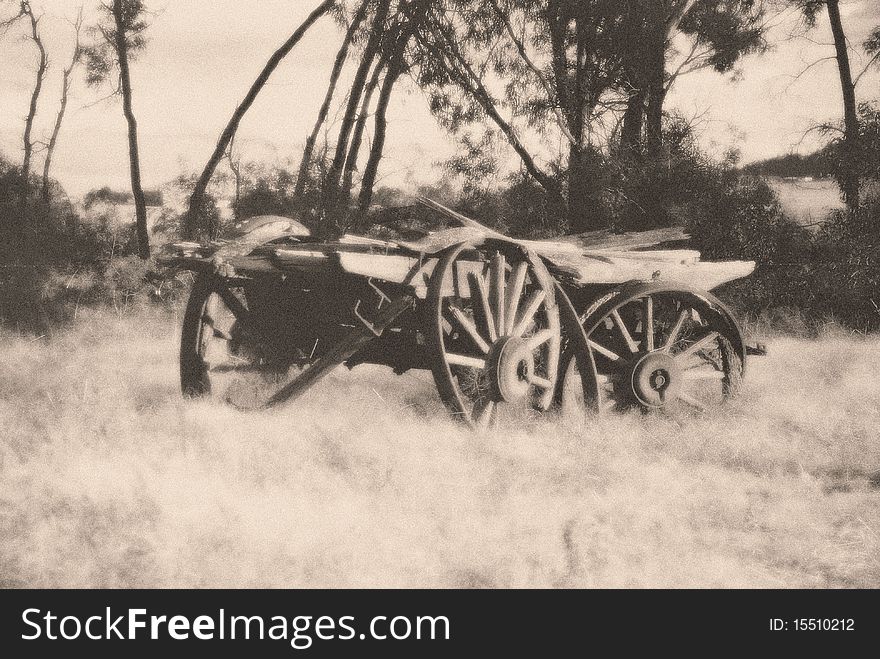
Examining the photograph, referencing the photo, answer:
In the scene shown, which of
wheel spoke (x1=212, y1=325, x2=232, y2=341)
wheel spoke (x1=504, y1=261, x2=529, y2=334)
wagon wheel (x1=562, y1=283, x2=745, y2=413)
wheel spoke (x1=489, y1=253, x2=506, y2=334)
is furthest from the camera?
wagon wheel (x1=562, y1=283, x2=745, y2=413)

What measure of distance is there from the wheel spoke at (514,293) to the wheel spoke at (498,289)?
0.08 m

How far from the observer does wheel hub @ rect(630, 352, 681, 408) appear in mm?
7828

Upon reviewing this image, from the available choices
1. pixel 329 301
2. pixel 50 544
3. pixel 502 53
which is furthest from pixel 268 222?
pixel 502 53

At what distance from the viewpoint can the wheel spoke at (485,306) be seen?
6.50m

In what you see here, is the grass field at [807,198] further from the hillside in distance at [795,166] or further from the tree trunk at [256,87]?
the tree trunk at [256,87]

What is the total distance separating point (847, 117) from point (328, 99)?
35.5 ft

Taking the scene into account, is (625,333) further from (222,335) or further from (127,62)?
(127,62)

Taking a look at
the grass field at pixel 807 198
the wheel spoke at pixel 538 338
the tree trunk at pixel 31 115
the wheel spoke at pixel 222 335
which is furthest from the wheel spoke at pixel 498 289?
the tree trunk at pixel 31 115

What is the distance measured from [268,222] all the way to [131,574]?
3.67 metres

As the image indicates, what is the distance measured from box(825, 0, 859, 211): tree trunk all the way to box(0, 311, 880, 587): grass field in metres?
7.56

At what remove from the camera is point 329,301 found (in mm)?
6871

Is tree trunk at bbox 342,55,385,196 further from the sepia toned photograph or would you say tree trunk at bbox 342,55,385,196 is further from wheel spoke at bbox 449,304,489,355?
wheel spoke at bbox 449,304,489,355

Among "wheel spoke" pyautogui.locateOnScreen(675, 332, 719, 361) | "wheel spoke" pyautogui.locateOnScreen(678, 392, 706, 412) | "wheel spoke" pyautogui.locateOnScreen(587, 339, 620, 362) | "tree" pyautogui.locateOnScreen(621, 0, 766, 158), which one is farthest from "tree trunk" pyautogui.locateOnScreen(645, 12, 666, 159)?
"wheel spoke" pyautogui.locateOnScreen(587, 339, 620, 362)

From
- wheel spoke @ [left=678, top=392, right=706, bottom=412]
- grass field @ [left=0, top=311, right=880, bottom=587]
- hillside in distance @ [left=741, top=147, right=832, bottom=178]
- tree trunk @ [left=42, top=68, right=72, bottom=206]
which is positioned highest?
tree trunk @ [left=42, top=68, right=72, bottom=206]
